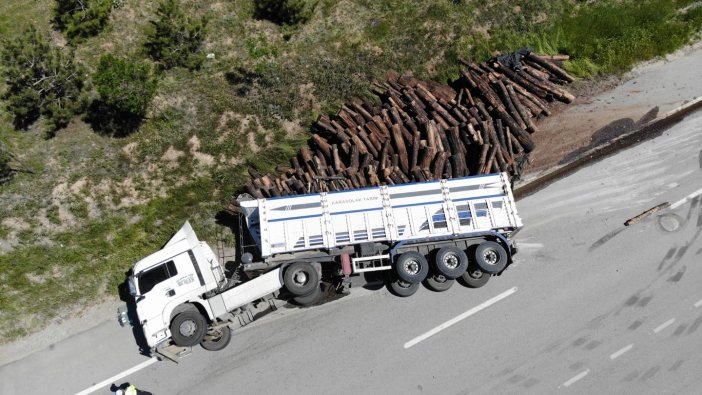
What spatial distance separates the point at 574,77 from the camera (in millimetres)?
18906

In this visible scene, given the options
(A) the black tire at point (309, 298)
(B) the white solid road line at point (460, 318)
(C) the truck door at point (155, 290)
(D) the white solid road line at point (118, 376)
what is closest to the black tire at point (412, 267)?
(B) the white solid road line at point (460, 318)

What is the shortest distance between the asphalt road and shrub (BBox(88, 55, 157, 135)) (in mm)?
7816

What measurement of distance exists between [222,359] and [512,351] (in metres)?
9.61

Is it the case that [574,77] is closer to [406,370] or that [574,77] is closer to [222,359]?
[406,370]

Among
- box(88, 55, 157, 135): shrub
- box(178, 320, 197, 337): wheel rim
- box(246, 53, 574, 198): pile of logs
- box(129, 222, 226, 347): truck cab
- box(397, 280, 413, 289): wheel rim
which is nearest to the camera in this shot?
box(129, 222, 226, 347): truck cab

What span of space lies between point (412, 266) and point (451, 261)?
129 centimetres

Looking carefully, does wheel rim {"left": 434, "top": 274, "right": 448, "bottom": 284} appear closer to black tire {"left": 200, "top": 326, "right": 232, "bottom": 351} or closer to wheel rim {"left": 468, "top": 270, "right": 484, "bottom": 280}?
wheel rim {"left": 468, "top": 270, "right": 484, "bottom": 280}

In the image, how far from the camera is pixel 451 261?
1412cm

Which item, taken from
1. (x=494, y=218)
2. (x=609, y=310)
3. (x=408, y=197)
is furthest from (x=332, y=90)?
(x=609, y=310)

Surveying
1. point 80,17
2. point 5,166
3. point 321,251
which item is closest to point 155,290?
point 321,251

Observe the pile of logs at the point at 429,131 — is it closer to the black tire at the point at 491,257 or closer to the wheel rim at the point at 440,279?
the black tire at the point at 491,257

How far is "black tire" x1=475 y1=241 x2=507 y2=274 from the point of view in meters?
14.1

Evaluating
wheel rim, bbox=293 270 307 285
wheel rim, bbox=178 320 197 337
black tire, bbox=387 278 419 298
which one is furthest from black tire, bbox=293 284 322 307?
wheel rim, bbox=178 320 197 337

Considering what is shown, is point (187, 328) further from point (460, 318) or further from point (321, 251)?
point (460, 318)
